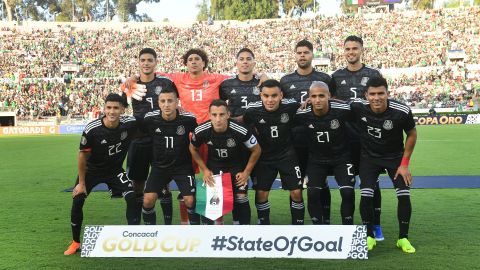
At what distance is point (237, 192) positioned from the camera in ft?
20.7

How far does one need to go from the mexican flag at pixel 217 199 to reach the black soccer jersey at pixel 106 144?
1122mm

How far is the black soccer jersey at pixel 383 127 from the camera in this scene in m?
5.88

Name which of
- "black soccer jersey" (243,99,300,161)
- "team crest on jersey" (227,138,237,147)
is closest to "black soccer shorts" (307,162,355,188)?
"black soccer jersey" (243,99,300,161)

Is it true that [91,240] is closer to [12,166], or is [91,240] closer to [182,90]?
[182,90]

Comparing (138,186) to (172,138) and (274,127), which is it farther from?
(274,127)

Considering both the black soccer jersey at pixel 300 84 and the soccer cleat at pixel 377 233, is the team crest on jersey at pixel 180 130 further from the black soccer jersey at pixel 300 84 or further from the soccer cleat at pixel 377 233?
the soccer cleat at pixel 377 233

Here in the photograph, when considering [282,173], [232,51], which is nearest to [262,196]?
[282,173]

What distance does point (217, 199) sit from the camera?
6.17m

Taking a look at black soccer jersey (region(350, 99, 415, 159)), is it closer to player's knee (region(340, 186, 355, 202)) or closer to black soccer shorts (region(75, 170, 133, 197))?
player's knee (region(340, 186, 355, 202))

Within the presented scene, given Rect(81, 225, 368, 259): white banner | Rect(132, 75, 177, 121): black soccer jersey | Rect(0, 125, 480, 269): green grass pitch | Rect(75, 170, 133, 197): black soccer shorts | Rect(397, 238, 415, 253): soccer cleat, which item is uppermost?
Rect(132, 75, 177, 121): black soccer jersey

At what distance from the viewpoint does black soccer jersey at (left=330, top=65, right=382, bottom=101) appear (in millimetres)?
6656

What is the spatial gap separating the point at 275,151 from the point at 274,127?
0.30 meters

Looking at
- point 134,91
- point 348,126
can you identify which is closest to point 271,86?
point 348,126

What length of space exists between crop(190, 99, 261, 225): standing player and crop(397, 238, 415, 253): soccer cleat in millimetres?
1811
